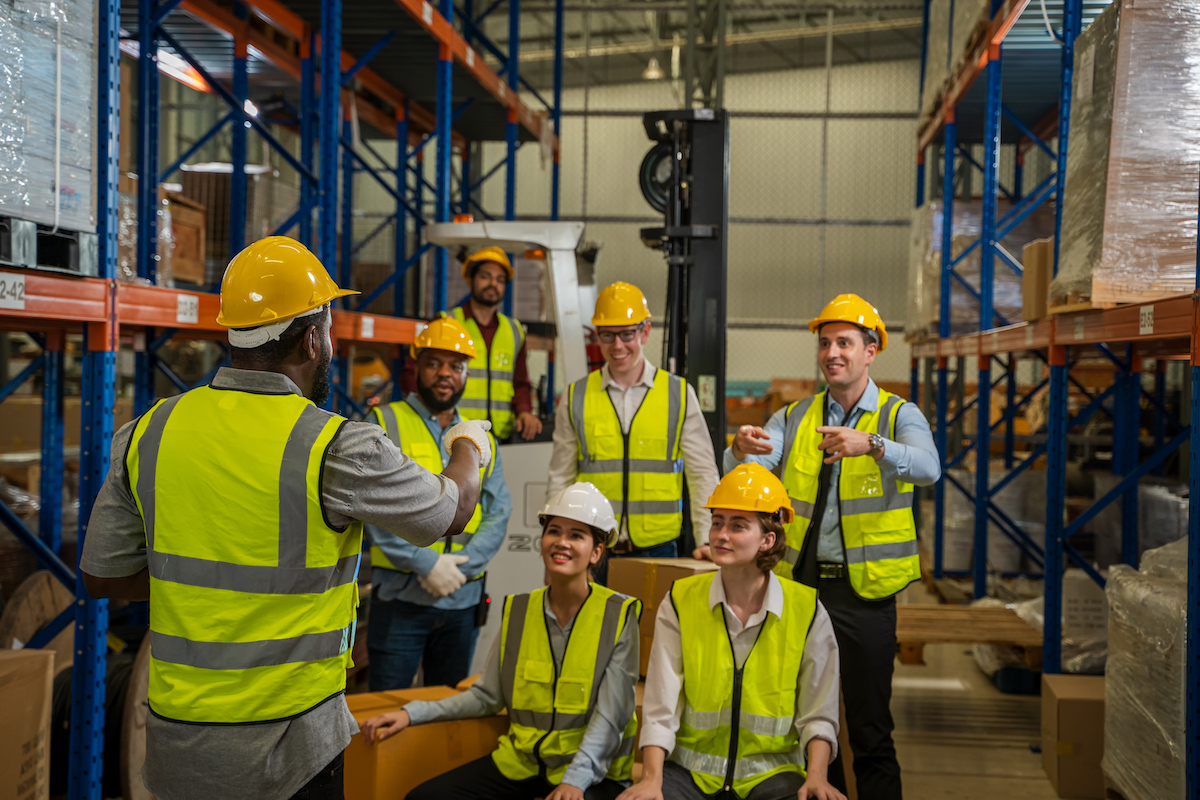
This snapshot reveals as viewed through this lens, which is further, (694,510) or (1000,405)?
(1000,405)

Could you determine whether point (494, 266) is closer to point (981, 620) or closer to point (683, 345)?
point (683, 345)

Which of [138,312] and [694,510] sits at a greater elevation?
[138,312]

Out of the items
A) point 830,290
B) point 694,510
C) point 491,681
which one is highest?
point 830,290

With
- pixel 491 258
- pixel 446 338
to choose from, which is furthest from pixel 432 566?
pixel 491 258

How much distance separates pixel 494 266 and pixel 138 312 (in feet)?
8.15

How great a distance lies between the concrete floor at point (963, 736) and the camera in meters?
4.97

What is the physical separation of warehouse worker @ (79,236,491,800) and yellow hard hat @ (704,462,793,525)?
1471 millimetres

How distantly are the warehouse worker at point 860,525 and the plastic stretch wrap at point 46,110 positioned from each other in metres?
2.45

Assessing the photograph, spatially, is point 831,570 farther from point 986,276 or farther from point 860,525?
Result: point 986,276

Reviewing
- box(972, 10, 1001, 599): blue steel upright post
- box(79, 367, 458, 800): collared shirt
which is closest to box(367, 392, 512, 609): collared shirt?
box(79, 367, 458, 800): collared shirt

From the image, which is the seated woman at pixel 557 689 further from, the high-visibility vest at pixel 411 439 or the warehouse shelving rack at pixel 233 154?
the warehouse shelving rack at pixel 233 154

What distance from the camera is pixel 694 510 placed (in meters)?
4.38

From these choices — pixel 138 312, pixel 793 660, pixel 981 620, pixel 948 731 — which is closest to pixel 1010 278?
pixel 981 620

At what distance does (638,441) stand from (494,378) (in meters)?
1.44
